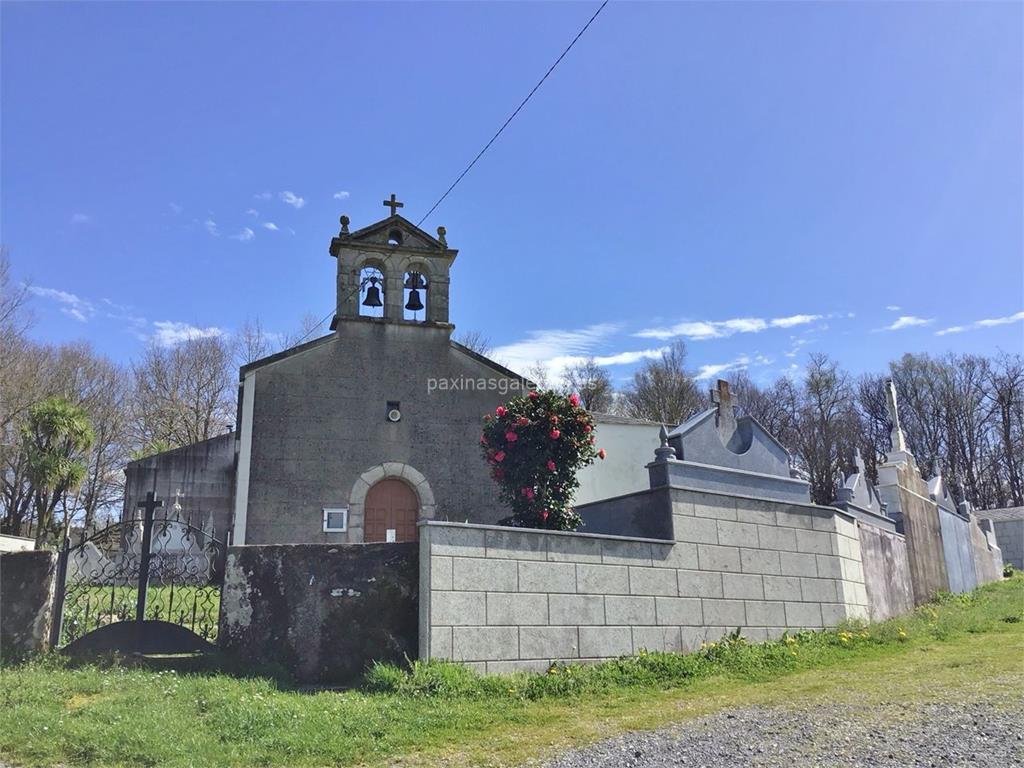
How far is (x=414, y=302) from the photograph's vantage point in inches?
599

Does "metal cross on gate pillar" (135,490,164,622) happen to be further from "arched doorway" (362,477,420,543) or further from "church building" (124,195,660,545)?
"arched doorway" (362,477,420,543)

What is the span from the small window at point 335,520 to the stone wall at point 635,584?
20.9 feet

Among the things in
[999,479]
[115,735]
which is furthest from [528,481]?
[999,479]

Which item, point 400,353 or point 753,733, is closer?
point 753,733

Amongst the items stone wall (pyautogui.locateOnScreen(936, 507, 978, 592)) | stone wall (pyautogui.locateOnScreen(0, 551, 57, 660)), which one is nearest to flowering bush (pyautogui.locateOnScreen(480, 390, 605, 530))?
stone wall (pyautogui.locateOnScreen(0, 551, 57, 660))

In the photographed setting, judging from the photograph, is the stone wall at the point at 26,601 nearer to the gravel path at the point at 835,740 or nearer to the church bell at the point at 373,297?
the gravel path at the point at 835,740

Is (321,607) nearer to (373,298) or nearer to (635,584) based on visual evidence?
(635,584)

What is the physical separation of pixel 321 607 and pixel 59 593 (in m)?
2.69

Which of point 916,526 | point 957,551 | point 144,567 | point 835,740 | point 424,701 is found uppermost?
point 916,526

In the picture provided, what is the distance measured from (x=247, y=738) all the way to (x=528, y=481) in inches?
201

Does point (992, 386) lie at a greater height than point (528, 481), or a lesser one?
greater

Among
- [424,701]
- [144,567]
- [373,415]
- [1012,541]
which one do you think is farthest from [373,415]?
[1012,541]

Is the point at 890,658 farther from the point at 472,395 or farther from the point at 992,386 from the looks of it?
the point at 992,386

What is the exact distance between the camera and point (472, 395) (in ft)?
49.4
